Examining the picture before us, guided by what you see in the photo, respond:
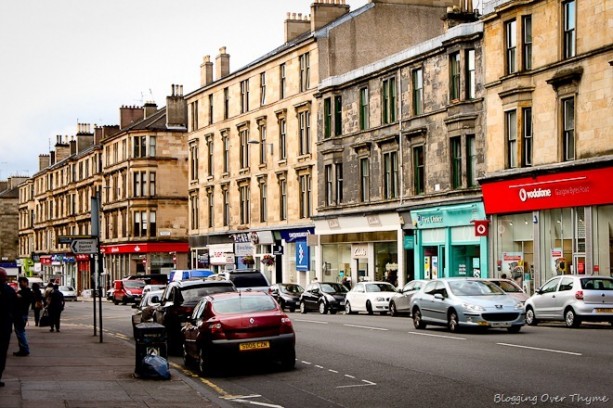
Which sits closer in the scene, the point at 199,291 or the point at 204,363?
the point at 204,363

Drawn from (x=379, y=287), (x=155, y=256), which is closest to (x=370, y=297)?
(x=379, y=287)

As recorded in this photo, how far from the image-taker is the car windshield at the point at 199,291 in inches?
1049

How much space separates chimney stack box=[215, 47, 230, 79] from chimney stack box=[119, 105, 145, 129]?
2366cm

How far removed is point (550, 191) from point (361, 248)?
17.9 metres

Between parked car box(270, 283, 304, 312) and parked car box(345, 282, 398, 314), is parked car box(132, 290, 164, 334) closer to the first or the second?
parked car box(345, 282, 398, 314)

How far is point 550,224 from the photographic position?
41.2m

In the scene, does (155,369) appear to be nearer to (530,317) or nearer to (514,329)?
(514,329)

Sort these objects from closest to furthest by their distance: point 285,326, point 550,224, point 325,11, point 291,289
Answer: point 285,326 → point 550,224 → point 291,289 → point 325,11

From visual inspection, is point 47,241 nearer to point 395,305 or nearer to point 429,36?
point 429,36

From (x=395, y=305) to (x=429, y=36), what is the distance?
23.9m

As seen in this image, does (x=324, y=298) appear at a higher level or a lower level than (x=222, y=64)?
lower

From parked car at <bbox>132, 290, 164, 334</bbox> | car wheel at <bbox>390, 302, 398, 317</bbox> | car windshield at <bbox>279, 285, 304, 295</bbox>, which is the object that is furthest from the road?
car windshield at <bbox>279, 285, 304, 295</bbox>

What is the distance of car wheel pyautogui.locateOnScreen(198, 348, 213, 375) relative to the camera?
20.6 meters

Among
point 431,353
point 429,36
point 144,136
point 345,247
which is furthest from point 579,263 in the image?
point 144,136
